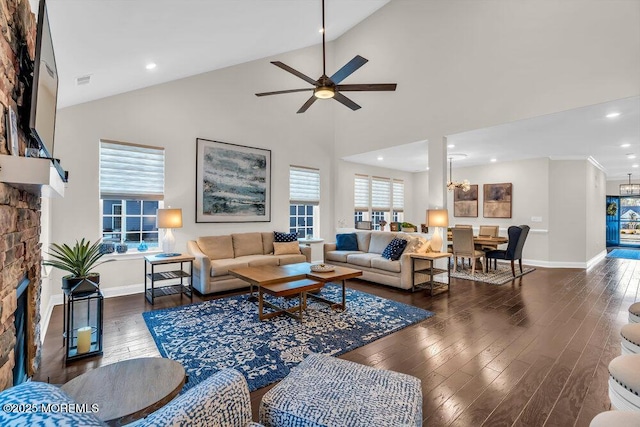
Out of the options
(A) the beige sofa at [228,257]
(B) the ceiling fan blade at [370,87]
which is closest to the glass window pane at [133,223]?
(A) the beige sofa at [228,257]

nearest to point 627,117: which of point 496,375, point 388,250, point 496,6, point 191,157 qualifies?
point 496,6

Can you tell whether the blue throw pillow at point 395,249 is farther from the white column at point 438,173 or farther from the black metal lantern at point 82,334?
the black metal lantern at point 82,334

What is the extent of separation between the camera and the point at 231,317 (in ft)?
12.1

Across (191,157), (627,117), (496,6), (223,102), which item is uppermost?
(496,6)

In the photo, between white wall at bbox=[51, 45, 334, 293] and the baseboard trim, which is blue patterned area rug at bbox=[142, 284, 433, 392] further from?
white wall at bbox=[51, 45, 334, 293]

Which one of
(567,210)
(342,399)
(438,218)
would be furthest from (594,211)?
(342,399)

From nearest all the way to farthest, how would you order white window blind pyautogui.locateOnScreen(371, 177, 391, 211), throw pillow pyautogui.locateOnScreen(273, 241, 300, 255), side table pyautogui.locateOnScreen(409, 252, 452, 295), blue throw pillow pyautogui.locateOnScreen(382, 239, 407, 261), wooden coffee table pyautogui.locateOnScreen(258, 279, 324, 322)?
wooden coffee table pyautogui.locateOnScreen(258, 279, 324, 322) < side table pyautogui.locateOnScreen(409, 252, 452, 295) < blue throw pillow pyautogui.locateOnScreen(382, 239, 407, 261) < throw pillow pyautogui.locateOnScreen(273, 241, 300, 255) < white window blind pyautogui.locateOnScreen(371, 177, 391, 211)

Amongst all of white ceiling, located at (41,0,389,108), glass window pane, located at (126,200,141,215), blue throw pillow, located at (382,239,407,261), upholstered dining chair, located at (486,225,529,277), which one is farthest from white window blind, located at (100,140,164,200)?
upholstered dining chair, located at (486,225,529,277)

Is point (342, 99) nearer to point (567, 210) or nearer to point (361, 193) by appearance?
point (361, 193)

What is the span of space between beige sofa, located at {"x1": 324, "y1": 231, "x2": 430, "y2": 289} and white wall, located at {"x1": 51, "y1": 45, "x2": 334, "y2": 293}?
136 centimetres

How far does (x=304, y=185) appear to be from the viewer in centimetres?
708

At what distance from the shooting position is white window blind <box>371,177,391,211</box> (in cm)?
870

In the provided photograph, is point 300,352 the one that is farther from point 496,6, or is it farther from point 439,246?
point 496,6

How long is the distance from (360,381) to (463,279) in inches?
200
